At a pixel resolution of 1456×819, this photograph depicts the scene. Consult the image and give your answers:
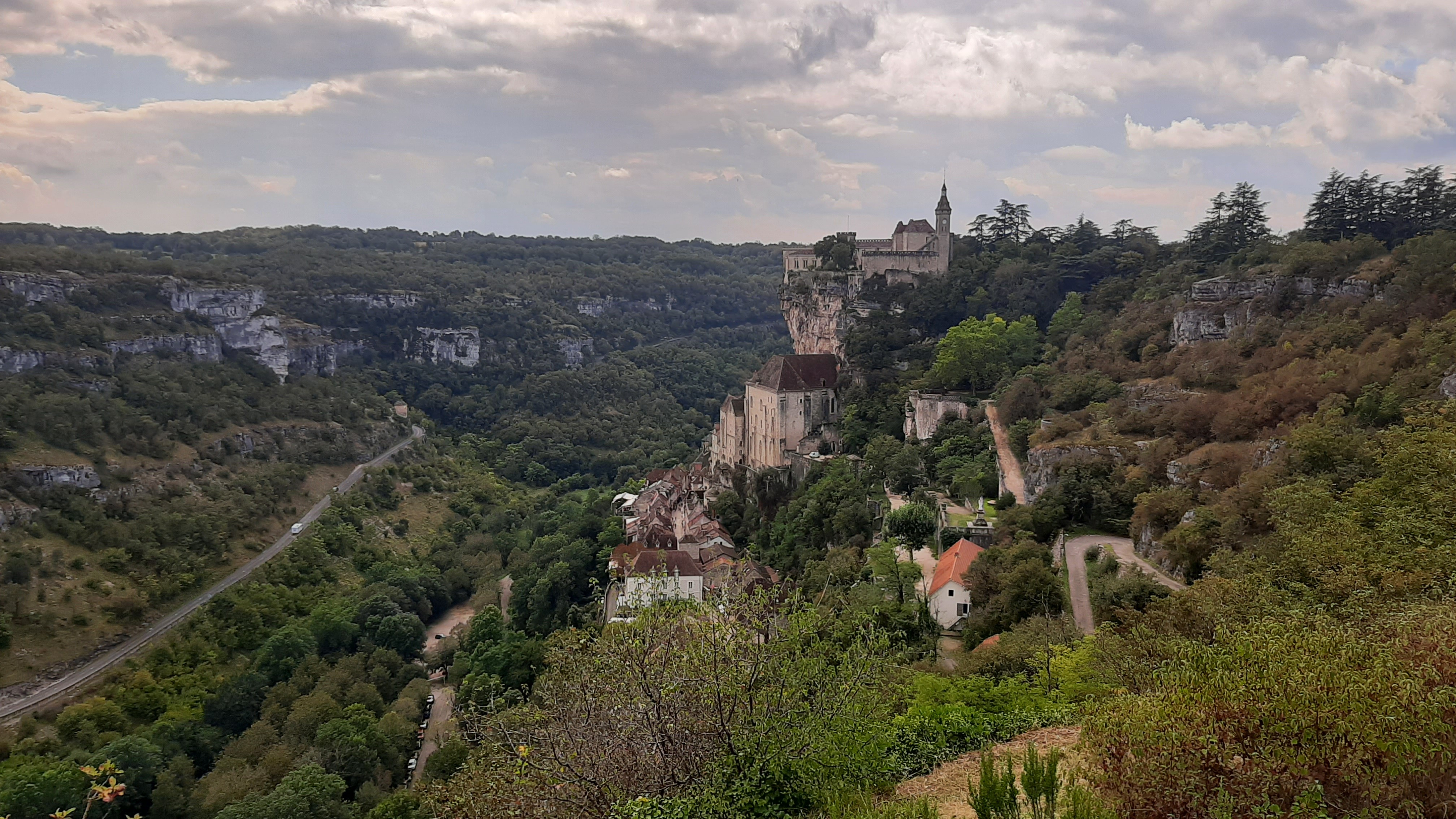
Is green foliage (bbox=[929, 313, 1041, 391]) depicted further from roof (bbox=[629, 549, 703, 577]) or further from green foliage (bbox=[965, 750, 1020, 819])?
green foliage (bbox=[965, 750, 1020, 819])

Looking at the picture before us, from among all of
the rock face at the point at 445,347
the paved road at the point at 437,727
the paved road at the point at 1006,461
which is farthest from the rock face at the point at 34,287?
the paved road at the point at 1006,461

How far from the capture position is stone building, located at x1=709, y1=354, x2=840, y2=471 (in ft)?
170

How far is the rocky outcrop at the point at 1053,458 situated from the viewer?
2970cm

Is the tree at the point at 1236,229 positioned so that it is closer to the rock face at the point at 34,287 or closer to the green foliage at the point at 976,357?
the green foliage at the point at 976,357

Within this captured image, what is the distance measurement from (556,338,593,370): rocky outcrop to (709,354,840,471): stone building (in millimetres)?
57180

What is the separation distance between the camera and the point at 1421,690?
29.1 feet

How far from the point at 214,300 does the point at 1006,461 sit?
3017 inches

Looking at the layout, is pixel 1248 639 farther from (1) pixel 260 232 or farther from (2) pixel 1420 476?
(1) pixel 260 232

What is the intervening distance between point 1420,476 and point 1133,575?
20.6ft

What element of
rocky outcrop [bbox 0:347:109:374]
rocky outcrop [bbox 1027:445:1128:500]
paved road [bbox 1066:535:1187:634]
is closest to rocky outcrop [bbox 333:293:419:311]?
rocky outcrop [bbox 0:347:109:374]

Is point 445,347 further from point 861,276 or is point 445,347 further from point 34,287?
point 861,276

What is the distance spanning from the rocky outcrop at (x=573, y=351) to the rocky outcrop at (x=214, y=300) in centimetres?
3582

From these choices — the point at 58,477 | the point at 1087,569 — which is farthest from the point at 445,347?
the point at 1087,569

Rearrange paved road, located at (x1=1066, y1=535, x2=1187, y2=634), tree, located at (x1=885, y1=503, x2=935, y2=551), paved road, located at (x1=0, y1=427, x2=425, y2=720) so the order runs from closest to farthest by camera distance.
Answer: paved road, located at (x1=1066, y1=535, x2=1187, y2=634), tree, located at (x1=885, y1=503, x2=935, y2=551), paved road, located at (x1=0, y1=427, x2=425, y2=720)
